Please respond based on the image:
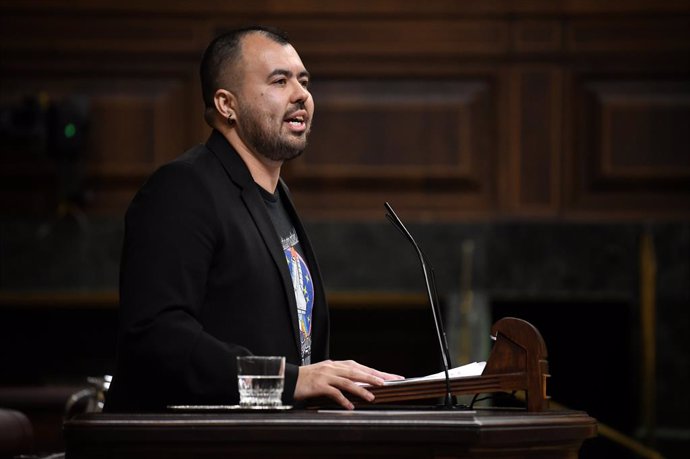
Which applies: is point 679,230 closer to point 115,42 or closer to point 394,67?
point 394,67

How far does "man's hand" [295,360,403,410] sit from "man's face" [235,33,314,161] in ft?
1.80

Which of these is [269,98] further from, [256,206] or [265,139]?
[256,206]

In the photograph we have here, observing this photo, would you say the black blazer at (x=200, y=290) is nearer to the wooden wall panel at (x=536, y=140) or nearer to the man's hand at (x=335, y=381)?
the man's hand at (x=335, y=381)

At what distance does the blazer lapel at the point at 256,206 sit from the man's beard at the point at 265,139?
0.13 feet

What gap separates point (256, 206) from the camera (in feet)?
7.16

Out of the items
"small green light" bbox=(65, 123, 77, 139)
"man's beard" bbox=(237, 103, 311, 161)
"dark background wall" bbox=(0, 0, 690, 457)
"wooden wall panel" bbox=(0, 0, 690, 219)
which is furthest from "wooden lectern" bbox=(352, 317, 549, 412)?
"small green light" bbox=(65, 123, 77, 139)

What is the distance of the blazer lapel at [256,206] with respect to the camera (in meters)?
2.12

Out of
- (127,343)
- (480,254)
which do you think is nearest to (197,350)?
(127,343)

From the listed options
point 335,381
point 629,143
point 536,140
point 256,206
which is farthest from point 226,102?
point 629,143

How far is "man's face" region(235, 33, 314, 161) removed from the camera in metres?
2.30

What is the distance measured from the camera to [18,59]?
545 centimetres

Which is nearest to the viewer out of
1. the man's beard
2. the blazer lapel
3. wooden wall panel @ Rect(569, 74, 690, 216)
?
the blazer lapel

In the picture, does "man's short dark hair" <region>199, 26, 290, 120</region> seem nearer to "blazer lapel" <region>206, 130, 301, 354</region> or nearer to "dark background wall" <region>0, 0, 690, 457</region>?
"blazer lapel" <region>206, 130, 301, 354</region>

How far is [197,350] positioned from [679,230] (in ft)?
12.0
